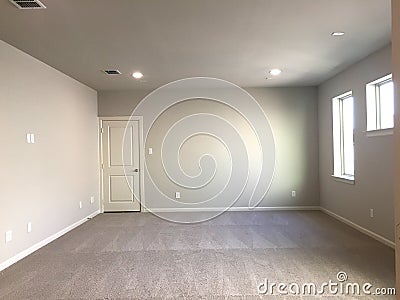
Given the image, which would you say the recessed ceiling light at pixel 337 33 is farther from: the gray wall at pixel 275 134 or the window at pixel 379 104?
the gray wall at pixel 275 134

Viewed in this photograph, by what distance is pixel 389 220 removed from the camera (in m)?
4.38

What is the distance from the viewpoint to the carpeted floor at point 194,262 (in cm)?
321

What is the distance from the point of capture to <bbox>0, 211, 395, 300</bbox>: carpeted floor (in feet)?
10.5

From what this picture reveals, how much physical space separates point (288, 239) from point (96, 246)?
2.57 metres

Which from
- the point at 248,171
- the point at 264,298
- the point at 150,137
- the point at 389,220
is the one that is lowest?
the point at 264,298

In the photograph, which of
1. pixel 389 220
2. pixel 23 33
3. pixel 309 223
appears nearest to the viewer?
pixel 23 33

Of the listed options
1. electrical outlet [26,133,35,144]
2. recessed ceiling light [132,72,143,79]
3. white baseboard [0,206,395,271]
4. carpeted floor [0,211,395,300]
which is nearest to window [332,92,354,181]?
white baseboard [0,206,395,271]

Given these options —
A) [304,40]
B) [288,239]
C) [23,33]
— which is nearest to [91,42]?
[23,33]

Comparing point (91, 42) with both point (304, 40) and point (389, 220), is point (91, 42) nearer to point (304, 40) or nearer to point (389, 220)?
point (304, 40)

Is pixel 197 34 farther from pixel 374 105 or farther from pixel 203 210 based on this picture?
pixel 203 210

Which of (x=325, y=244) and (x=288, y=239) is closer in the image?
(x=325, y=244)

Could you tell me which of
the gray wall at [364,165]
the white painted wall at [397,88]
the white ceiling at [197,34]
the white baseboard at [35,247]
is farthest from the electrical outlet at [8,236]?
the gray wall at [364,165]

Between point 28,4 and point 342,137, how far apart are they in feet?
17.1

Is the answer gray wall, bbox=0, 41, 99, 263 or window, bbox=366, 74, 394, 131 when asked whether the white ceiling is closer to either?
gray wall, bbox=0, 41, 99, 263
